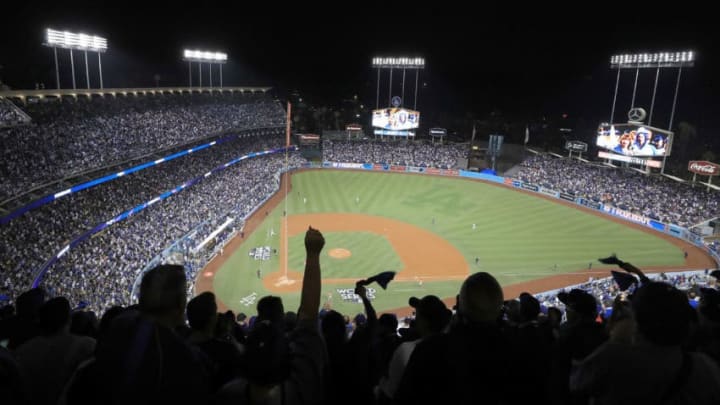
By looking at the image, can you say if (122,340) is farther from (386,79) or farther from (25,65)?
(386,79)

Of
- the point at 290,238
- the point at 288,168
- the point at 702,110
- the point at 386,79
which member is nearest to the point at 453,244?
the point at 290,238

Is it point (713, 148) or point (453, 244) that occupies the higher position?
point (713, 148)

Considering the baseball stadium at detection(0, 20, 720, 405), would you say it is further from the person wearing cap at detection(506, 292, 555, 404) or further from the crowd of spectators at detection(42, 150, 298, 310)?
the crowd of spectators at detection(42, 150, 298, 310)

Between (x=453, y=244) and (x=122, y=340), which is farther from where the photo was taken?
(x=453, y=244)

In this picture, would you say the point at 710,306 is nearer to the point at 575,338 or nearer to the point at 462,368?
the point at 575,338

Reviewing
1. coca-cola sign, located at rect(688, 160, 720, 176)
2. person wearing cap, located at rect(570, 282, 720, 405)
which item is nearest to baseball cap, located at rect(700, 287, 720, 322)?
person wearing cap, located at rect(570, 282, 720, 405)

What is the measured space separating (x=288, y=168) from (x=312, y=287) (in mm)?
56279

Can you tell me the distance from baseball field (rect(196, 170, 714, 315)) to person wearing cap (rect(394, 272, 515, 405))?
76.2ft

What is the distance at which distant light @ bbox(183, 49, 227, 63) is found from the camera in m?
56.9

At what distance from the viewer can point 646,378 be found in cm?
288

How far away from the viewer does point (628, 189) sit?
46.4 m

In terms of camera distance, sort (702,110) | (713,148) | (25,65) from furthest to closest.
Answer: (702,110), (713,148), (25,65)

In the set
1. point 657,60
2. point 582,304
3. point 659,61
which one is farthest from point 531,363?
point 657,60

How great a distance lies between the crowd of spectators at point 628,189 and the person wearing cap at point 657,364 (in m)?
43.2
